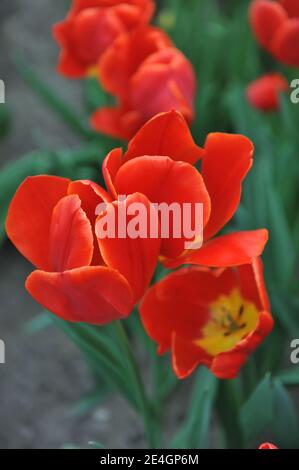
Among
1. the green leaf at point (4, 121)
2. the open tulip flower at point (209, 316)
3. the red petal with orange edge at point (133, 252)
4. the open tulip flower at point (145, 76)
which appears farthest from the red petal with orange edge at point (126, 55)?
the green leaf at point (4, 121)

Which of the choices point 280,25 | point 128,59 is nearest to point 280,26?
point 280,25

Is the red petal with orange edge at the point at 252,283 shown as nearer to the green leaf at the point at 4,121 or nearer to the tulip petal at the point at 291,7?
the tulip petal at the point at 291,7

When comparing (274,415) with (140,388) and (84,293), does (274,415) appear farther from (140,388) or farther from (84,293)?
(84,293)

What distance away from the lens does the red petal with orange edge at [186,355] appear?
79cm

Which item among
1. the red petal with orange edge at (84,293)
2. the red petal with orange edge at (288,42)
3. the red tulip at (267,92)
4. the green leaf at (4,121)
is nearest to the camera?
the red petal with orange edge at (84,293)

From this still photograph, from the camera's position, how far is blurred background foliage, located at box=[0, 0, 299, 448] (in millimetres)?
904

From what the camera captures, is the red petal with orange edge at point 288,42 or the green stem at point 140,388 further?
the red petal with orange edge at point 288,42

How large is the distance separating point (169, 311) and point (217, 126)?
0.82 meters

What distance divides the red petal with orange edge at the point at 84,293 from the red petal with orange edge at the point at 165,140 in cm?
11

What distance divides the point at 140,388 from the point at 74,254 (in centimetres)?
25

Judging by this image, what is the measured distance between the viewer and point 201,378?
1.02m

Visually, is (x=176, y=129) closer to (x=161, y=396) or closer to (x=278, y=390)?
(x=278, y=390)

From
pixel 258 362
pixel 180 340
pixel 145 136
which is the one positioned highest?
pixel 145 136
